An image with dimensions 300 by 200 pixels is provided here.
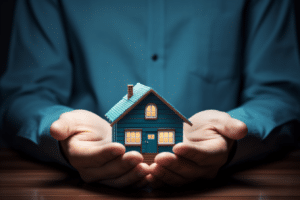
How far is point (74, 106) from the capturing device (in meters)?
2.21

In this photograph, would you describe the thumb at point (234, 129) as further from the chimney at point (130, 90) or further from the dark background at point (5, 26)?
the dark background at point (5, 26)

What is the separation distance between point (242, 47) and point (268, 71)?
0.28 m

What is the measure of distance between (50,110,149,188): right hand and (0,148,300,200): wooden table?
6cm

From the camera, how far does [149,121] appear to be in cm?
124

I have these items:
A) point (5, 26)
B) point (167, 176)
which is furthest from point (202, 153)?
point (5, 26)

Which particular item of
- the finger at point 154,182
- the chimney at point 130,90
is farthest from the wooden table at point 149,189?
the chimney at point 130,90

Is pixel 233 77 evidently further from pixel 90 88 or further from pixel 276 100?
pixel 90 88

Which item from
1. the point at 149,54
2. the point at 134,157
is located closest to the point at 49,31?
the point at 149,54

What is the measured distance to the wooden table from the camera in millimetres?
1184

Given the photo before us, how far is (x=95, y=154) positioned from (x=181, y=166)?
12.5 inches

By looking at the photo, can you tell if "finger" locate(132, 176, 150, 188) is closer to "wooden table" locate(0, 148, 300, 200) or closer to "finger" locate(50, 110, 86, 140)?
"wooden table" locate(0, 148, 300, 200)

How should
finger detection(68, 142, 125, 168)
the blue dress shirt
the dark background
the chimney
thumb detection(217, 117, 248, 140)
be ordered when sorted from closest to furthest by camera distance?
1. finger detection(68, 142, 125, 168)
2. thumb detection(217, 117, 248, 140)
3. the chimney
4. the blue dress shirt
5. the dark background

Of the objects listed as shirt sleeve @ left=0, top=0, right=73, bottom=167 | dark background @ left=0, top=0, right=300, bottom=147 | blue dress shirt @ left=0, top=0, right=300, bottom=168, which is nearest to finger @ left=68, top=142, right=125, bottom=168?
shirt sleeve @ left=0, top=0, right=73, bottom=167

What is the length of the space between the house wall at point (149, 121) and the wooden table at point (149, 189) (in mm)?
193
